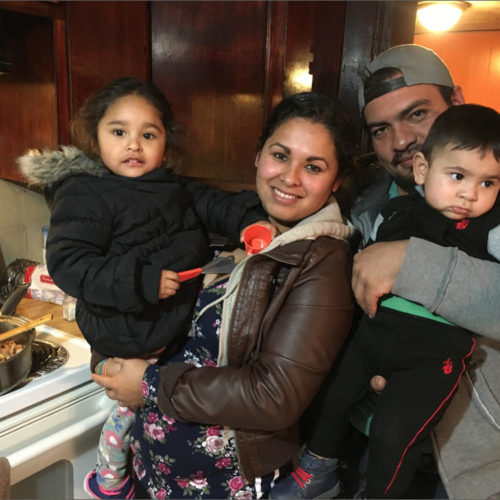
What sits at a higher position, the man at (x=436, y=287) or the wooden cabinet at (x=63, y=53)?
the wooden cabinet at (x=63, y=53)

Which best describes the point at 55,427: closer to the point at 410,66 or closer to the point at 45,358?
the point at 45,358

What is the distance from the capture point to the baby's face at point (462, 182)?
110cm

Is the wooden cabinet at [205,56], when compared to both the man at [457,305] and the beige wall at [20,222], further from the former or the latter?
the beige wall at [20,222]

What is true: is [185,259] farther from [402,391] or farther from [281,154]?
[402,391]

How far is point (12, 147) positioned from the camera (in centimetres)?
183

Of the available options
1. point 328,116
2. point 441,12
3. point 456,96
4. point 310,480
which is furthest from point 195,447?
point 441,12

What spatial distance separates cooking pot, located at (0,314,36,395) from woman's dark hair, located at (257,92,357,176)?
1043 mm

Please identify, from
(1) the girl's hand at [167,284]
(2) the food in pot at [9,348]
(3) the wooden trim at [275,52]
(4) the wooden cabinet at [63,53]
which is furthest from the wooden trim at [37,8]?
(2) the food in pot at [9,348]

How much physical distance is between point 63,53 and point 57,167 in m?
0.48

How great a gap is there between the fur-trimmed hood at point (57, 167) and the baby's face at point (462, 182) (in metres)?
0.86

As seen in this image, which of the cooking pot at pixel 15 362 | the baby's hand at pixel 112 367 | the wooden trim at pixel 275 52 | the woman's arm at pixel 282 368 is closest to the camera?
the woman's arm at pixel 282 368

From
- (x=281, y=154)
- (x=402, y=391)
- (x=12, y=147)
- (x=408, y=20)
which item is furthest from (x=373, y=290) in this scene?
(x=12, y=147)

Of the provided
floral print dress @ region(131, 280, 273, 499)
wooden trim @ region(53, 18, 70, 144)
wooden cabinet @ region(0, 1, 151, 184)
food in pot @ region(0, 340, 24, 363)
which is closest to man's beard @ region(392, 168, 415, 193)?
floral print dress @ region(131, 280, 273, 499)

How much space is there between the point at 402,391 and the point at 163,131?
94 cm
